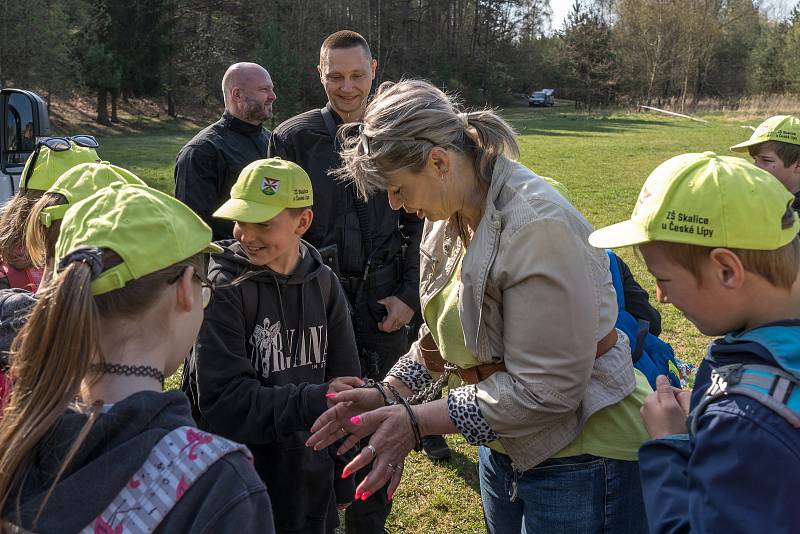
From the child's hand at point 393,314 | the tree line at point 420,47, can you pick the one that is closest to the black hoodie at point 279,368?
the child's hand at point 393,314

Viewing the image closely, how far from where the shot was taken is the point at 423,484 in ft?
15.3

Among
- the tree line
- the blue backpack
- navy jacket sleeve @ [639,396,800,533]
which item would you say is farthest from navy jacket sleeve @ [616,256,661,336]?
the tree line

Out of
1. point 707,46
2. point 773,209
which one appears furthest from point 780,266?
point 707,46

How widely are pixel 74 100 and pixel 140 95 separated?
393cm

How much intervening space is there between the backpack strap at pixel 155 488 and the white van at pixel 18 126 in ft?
18.7

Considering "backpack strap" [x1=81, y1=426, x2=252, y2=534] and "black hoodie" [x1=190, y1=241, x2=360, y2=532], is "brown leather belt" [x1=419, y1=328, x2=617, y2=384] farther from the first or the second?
"backpack strap" [x1=81, y1=426, x2=252, y2=534]

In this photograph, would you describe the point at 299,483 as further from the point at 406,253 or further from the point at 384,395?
the point at 406,253

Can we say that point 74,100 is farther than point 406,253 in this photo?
Yes

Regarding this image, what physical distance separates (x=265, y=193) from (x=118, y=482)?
177 cm

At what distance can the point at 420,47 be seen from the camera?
55344 mm

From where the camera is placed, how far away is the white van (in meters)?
6.29

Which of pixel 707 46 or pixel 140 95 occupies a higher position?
pixel 707 46

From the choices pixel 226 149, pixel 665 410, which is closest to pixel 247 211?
pixel 665 410

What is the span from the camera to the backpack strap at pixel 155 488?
135 cm
